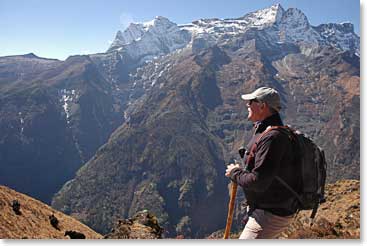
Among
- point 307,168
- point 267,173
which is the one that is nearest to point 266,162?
point 267,173

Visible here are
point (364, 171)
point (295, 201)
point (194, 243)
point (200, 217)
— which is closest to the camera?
point (295, 201)

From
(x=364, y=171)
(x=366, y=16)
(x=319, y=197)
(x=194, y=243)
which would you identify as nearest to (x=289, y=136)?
(x=319, y=197)

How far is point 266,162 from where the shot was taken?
3836 mm

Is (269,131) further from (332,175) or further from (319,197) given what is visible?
(332,175)

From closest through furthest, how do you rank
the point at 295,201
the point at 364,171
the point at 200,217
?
1. the point at 295,201
2. the point at 364,171
3. the point at 200,217

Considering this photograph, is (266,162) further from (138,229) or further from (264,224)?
(138,229)

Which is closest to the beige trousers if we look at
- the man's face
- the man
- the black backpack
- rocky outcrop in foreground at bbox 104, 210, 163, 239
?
the man

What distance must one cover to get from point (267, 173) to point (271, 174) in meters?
0.04

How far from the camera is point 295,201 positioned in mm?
4137

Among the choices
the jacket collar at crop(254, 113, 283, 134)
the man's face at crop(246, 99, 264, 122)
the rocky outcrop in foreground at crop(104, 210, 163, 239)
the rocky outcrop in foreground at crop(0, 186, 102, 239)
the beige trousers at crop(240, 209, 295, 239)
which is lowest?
the rocky outcrop in foreground at crop(0, 186, 102, 239)

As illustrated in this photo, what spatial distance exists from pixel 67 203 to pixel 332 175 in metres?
132

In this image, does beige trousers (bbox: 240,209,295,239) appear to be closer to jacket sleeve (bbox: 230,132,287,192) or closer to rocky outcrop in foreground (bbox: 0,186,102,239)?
jacket sleeve (bbox: 230,132,287,192)

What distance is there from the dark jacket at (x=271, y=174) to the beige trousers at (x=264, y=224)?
62mm

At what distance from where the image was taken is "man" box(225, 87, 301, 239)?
3.86 metres
